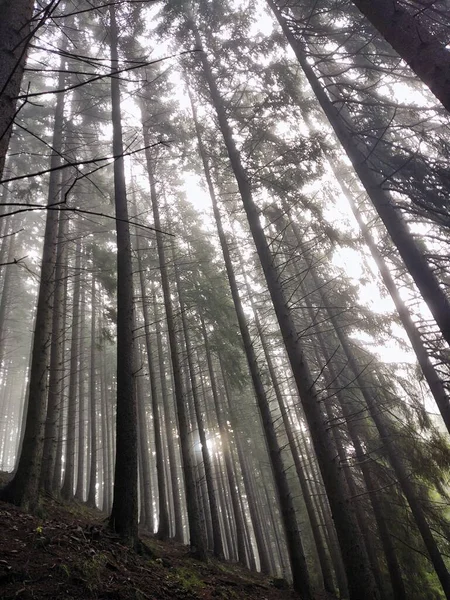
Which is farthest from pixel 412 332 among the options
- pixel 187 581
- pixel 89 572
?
pixel 89 572

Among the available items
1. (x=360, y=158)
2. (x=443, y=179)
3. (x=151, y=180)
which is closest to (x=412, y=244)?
(x=443, y=179)

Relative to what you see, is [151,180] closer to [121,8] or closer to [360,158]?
[121,8]

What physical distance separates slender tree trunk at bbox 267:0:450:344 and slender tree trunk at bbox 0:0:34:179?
202 inches

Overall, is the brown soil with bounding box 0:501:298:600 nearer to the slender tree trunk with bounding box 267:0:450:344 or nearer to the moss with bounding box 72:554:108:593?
the moss with bounding box 72:554:108:593

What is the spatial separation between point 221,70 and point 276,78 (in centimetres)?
163

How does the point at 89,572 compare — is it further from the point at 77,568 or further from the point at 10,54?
the point at 10,54

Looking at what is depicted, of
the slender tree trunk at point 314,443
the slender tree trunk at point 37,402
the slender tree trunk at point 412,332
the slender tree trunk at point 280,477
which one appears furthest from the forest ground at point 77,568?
the slender tree trunk at point 412,332

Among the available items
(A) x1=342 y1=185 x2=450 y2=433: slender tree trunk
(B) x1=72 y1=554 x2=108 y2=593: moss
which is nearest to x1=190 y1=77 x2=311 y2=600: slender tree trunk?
(A) x1=342 y1=185 x2=450 y2=433: slender tree trunk

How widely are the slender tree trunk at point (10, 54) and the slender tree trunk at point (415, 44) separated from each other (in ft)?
11.2

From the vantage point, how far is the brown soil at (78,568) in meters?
3.46

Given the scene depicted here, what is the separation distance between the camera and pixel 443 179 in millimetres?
6223

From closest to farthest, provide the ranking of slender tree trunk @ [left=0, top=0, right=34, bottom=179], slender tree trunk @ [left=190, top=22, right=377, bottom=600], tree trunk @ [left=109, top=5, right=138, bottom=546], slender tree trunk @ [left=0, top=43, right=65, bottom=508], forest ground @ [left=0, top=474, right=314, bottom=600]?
slender tree trunk @ [left=0, top=0, right=34, bottom=179] → forest ground @ [left=0, top=474, right=314, bottom=600] → slender tree trunk @ [left=190, top=22, right=377, bottom=600] → tree trunk @ [left=109, top=5, right=138, bottom=546] → slender tree trunk @ [left=0, top=43, right=65, bottom=508]

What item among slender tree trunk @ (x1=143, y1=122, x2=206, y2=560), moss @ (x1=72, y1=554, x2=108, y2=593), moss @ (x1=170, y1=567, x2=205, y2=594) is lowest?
moss @ (x1=170, y1=567, x2=205, y2=594)

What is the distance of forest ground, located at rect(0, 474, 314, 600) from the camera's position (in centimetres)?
346
